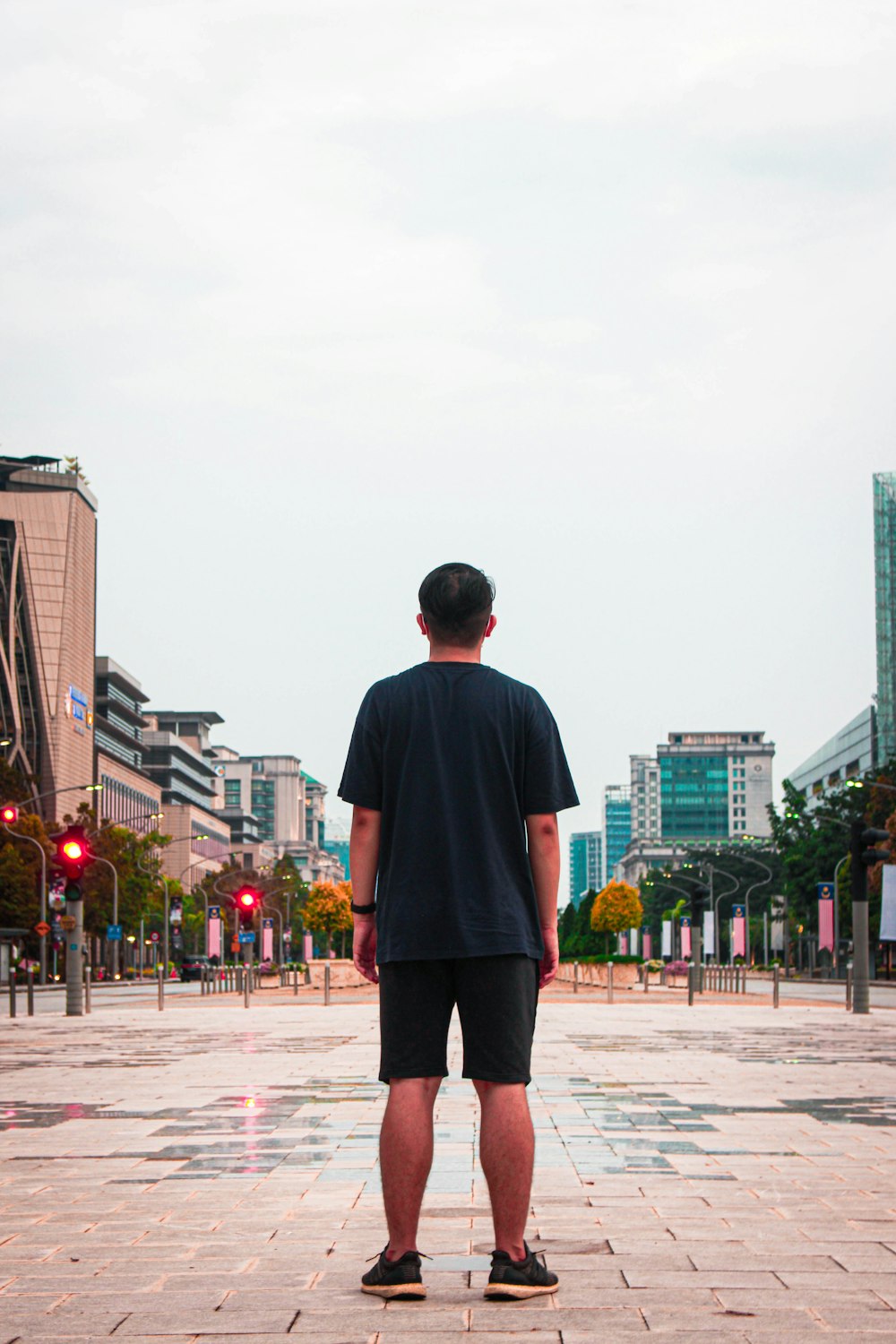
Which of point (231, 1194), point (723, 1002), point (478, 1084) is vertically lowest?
point (723, 1002)

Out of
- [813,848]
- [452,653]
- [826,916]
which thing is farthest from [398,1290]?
[813,848]

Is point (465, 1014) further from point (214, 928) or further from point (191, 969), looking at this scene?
point (191, 969)

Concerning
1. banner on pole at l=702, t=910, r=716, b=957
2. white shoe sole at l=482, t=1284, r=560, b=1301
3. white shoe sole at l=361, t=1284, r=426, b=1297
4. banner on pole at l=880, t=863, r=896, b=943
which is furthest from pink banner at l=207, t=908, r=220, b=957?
white shoe sole at l=482, t=1284, r=560, b=1301

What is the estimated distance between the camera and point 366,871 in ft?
16.6

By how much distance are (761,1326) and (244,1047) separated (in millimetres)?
15208

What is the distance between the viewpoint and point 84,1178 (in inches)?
300

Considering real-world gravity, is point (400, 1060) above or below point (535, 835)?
below

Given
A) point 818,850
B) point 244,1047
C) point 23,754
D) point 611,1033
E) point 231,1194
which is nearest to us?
point 231,1194

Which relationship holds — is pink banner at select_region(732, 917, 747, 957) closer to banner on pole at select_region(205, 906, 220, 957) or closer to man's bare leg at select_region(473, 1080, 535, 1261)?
banner on pole at select_region(205, 906, 220, 957)

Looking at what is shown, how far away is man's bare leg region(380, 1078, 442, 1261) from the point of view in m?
4.80

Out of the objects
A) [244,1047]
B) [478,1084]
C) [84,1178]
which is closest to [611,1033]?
[244,1047]

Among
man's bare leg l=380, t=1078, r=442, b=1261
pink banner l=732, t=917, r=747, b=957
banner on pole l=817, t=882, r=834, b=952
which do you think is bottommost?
pink banner l=732, t=917, r=747, b=957

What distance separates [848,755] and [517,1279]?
476 ft

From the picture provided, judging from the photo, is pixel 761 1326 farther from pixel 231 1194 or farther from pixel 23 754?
pixel 23 754
